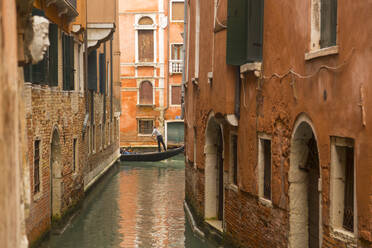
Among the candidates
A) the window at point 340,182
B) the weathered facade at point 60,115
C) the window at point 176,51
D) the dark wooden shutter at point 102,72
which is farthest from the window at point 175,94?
the window at point 340,182

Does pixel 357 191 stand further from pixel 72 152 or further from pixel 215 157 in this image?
pixel 72 152

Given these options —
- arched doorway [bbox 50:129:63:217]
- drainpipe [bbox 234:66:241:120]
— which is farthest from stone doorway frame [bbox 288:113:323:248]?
arched doorway [bbox 50:129:63:217]

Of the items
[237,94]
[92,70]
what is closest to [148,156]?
[92,70]

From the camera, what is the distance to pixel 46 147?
36.3 ft

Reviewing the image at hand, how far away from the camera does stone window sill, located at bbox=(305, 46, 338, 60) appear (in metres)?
6.08

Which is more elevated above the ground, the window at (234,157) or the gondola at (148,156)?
the window at (234,157)

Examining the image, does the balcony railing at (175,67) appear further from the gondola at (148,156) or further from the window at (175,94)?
the gondola at (148,156)

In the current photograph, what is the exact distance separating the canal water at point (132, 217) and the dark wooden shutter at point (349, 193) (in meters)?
5.02

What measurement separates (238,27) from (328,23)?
2.44 meters

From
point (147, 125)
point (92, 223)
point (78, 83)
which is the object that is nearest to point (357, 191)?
point (92, 223)

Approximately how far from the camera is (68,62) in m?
13.0

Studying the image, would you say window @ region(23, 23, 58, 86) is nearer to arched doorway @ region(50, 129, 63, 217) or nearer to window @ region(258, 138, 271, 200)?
arched doorway @ region(50, 129, 63, 217)

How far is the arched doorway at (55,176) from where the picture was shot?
12216mm

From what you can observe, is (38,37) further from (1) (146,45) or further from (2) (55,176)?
→ (1) (146,45)
